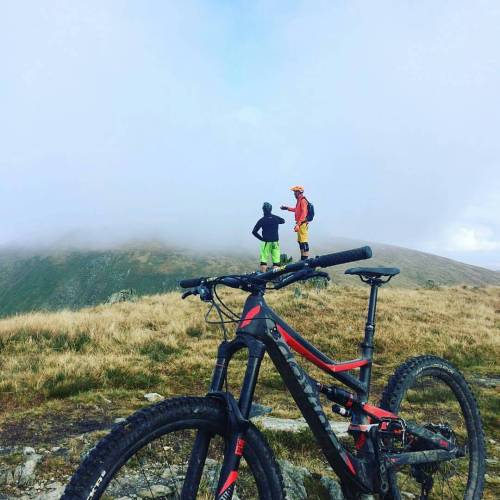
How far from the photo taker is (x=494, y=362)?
11.9m

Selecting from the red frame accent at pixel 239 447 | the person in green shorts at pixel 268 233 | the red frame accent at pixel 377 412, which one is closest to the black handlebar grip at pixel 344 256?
the red frame accent at pixel 239 447

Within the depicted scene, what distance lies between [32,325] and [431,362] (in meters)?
12.6

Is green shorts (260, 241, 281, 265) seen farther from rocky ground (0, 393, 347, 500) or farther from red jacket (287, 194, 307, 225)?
rocky ground (0, 393, 347, 500)

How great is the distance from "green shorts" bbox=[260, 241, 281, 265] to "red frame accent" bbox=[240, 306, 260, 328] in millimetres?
15913

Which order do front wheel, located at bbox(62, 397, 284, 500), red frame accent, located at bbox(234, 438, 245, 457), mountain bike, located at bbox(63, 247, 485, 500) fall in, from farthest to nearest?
red frame accent, located at bbox(234, 438, 245, 457), mountain bike, located at bbox(63, 247, 485, 500), front wheel, located at bbox(62, 397, 284, 500)

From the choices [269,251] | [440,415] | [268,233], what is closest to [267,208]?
[268,233]

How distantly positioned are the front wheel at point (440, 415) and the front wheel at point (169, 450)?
70.6 inches

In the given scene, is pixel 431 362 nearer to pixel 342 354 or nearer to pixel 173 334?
pixel 342 354

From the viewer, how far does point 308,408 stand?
3.23 metres

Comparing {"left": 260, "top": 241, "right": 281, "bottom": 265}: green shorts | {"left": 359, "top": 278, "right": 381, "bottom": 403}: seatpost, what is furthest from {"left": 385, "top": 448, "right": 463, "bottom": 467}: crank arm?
{"left": 260, "top": 241, "right": 281, "bottom": 265}: green shorts

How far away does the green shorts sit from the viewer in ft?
63.1

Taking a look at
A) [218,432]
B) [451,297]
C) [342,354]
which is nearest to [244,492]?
[218,432]

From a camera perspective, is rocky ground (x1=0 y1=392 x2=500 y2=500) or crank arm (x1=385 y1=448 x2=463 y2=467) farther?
rocky ground (x1=0 y1=392 x2=500 y2=500)

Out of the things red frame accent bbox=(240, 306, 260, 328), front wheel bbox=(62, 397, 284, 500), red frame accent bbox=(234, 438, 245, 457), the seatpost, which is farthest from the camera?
the seatpost
